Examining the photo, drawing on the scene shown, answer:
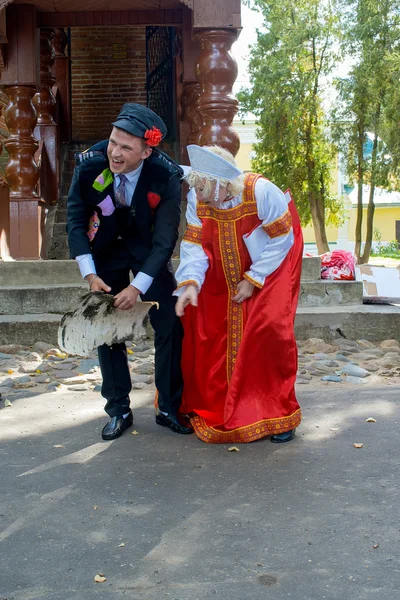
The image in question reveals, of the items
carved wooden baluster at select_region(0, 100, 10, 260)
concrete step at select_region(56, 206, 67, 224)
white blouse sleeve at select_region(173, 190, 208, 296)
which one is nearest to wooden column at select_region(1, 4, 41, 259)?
carved wooden baluster at select_region(0, 100, 10, 260)

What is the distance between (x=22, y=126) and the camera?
28.4 ft

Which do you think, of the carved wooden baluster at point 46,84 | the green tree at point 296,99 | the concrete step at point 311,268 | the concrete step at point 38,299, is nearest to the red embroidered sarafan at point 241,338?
the concrete step at point 38,299

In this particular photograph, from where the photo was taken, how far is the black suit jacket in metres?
4.09

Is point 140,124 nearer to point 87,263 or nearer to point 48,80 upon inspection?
point 87,263

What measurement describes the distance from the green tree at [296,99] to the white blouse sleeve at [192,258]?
1884 centimetres

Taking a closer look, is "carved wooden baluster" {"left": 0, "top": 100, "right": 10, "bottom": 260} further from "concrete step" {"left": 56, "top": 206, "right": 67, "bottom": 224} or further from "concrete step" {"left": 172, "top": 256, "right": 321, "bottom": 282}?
"concrete step" {"left": 172, "top": 256, "right": 321, "bottom": 282}

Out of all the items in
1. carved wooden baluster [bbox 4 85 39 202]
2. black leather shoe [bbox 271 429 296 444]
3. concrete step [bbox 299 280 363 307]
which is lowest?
black leather shoe [bbox 271 429 296 444]

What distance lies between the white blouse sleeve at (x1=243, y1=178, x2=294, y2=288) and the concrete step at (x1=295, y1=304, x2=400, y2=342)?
292 centimetres

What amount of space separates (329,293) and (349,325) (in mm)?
616

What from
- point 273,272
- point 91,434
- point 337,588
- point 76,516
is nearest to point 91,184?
point 273,272

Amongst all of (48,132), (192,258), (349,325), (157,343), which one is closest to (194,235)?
(192,258)

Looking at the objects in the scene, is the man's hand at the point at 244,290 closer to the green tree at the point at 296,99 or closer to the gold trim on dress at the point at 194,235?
the gold trim on dress at the point at 194,235

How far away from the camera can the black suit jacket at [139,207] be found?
4.09m

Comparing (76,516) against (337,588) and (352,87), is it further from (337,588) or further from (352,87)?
(352,87)
